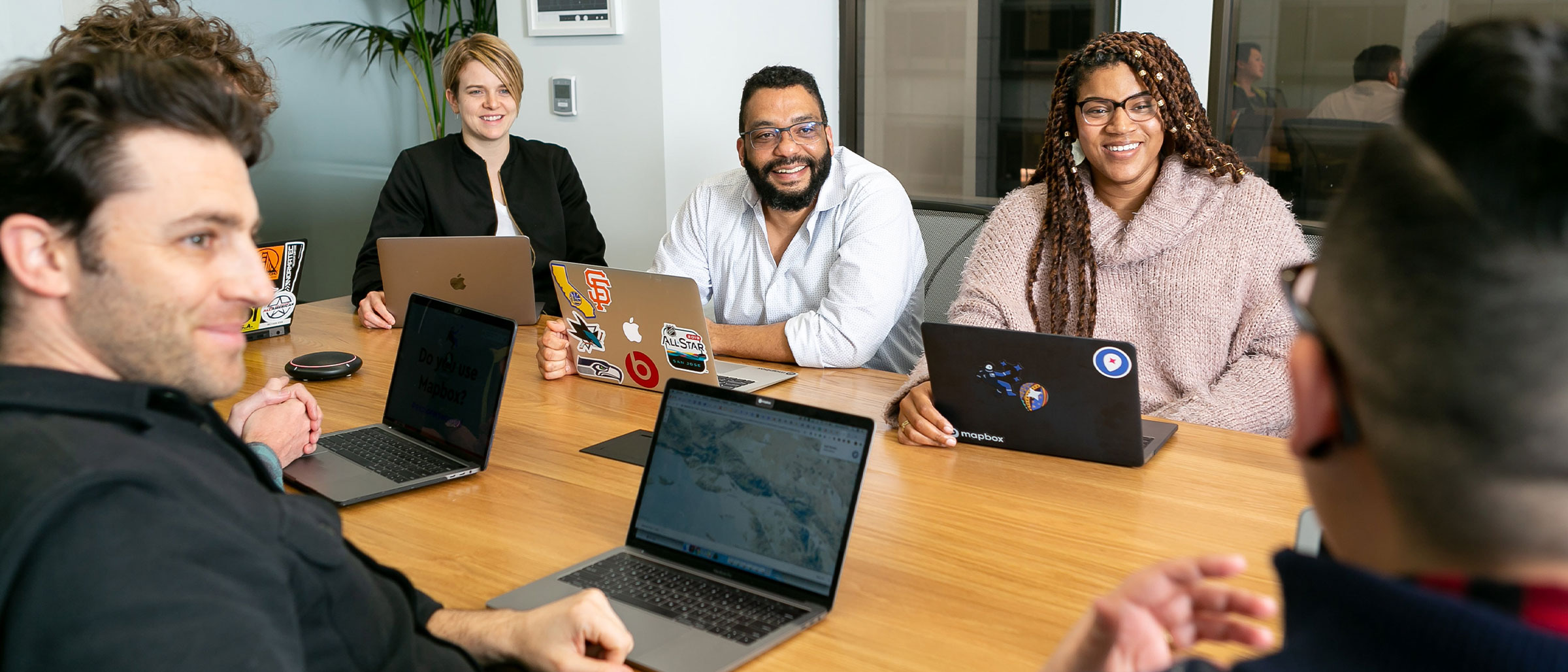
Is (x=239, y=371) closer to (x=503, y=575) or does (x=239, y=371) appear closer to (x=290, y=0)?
(x=503, y=575)

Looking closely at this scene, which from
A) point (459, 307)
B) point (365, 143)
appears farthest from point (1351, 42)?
point (365, 143)

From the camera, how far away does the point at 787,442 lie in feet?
4.10

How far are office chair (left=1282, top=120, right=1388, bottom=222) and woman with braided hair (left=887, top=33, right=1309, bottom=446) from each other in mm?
1191

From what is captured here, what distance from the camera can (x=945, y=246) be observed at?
297 centimetres

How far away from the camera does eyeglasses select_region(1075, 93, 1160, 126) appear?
2.18 meters

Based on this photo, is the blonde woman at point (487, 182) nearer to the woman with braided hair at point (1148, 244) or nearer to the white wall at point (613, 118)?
the white wall at point (613, 118)

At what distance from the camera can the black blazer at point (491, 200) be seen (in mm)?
3324

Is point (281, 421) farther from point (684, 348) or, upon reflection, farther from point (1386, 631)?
point (1386, 631)

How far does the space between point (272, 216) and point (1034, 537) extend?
12.7ft

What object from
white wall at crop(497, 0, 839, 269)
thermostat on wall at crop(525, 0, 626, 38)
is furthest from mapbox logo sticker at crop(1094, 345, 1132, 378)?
thermostat on wall at crop(525, 0, 626, 38)

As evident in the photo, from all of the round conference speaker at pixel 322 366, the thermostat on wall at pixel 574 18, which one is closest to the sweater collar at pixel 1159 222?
the round conference speaker at pixel 322 366

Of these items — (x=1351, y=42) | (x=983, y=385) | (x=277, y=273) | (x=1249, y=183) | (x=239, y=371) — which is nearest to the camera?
(x=239, y=371)

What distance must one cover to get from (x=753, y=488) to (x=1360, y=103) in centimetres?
264

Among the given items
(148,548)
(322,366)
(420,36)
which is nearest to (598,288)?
(322,366)
